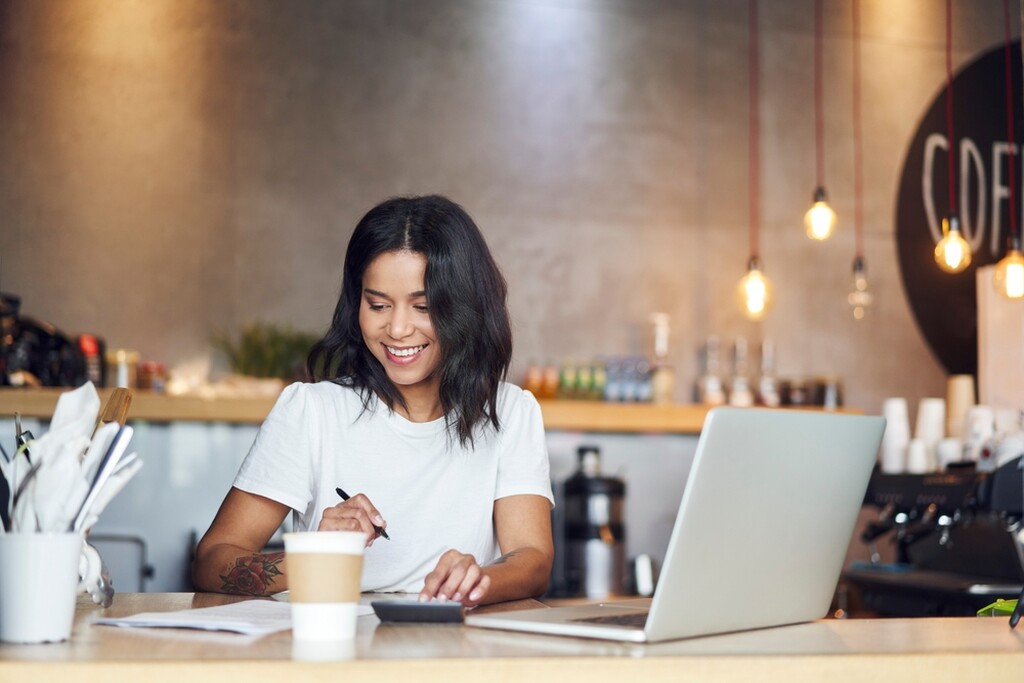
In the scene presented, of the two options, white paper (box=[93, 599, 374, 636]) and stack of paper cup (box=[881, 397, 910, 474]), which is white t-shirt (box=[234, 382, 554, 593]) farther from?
stack of paper cup (box=[881, 397, 910, 474])

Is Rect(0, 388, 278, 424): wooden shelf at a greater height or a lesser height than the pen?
greater

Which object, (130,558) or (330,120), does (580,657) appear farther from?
(330,120)

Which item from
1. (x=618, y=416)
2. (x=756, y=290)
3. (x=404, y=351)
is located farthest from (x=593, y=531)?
(x=404, y=351)

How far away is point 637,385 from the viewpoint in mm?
4879

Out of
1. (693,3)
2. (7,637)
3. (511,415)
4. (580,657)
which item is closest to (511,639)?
(580,657)

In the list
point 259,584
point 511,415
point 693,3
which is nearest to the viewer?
point 259,584

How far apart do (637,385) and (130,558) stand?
83.6 inches

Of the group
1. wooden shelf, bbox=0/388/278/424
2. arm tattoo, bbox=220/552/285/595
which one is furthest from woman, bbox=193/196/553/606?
wooden shelf, bbox=0/388/278/424

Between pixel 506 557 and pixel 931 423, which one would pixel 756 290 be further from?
pixel 506 557

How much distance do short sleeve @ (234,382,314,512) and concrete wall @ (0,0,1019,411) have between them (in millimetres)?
2915

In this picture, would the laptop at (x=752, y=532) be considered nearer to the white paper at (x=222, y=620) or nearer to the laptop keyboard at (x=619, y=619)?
the laptop keyboard at (x=619, y=619)

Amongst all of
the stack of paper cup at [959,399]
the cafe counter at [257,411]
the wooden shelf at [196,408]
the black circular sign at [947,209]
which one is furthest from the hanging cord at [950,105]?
the wooden shelf at [196,408]

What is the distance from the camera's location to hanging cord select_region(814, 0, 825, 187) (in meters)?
5.46

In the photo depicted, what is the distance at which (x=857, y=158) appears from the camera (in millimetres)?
5508
